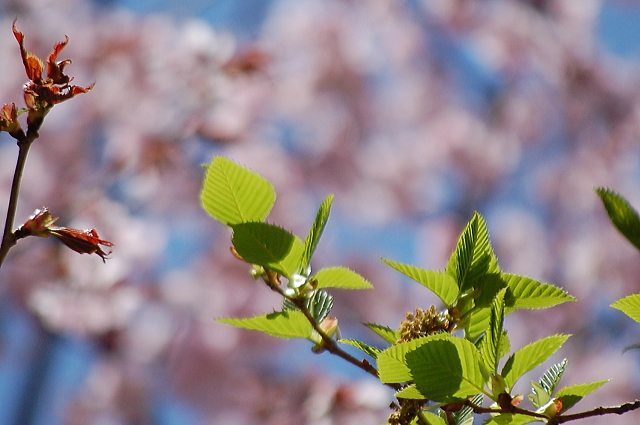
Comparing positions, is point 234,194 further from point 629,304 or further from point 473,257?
point 629,304

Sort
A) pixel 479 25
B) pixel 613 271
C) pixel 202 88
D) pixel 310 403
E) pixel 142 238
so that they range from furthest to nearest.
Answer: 1. pixel 479 25
2. pixel 613 271
3. pixel 142 238
4. pixel 202 88
5. pixel 310 403

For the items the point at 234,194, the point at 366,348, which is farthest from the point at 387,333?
the point at 234,194

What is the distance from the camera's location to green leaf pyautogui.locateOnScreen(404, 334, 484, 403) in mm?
401

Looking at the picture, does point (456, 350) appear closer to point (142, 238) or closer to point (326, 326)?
point (326, 326)

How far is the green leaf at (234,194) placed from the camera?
0.46 metres

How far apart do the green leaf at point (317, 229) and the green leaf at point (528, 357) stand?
0.15m

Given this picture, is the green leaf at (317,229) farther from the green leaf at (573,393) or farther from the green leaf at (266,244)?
the green leaf at (573,393)

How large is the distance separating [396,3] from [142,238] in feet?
13.2

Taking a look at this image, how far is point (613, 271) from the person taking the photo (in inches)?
214

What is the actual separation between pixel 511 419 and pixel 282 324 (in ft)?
0.54

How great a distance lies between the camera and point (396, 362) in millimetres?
406

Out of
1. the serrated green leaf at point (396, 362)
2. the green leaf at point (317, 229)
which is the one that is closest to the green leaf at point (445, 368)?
the serrated green leaf at point (396, 362)

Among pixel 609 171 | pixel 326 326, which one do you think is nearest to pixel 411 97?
pixel 609 171

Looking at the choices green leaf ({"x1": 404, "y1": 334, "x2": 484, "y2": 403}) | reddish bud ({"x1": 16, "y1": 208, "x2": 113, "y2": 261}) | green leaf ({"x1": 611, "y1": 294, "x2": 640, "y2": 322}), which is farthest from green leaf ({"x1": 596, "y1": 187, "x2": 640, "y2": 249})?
reddish bud ({"x1": 16, "y1": 208, "x2": 113, "y2": 261})
